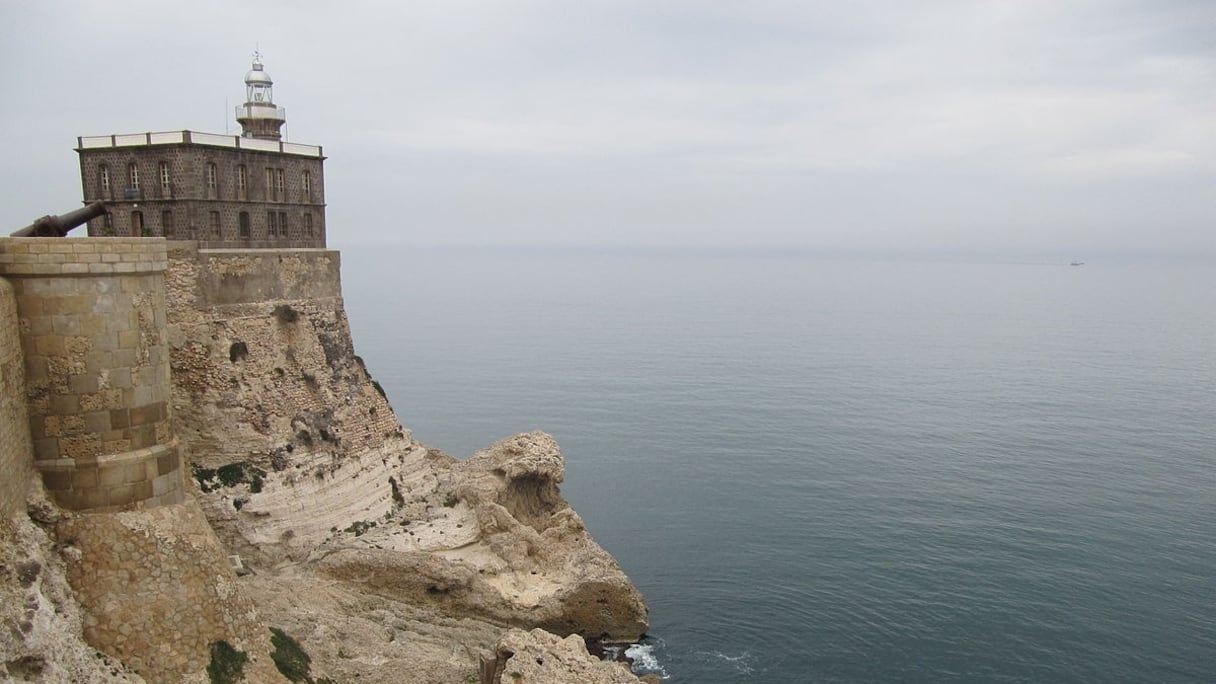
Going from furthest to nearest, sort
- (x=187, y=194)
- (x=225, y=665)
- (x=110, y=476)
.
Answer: (x=187, y=194)
(x=225, y=665)
(x=110, y=476)

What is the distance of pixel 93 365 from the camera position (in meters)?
15.3

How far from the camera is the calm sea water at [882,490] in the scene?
3023cm

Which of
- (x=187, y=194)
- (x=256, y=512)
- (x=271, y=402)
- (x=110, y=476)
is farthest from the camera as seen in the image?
(x=187, y=194)

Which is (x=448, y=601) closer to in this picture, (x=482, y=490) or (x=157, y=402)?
(x=482, y=490)

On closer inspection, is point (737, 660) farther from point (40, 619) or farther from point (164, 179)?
point (164, 179)

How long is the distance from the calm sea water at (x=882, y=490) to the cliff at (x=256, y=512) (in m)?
6.43

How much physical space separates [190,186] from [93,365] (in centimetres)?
1717

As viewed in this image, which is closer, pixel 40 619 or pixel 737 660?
pixel 40 619

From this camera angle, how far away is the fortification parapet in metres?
14.8

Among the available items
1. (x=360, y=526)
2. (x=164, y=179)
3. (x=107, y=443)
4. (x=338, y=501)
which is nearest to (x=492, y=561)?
(x=360, y=526)

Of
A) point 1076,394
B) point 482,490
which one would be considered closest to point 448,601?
point 482,490

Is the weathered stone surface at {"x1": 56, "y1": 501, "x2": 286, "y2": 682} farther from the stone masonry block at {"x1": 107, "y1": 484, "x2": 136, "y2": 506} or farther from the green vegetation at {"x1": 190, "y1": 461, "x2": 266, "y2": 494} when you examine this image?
the green vegetation at {"x1": 190, "y1": 461, "x2": 266, "y2": 494}

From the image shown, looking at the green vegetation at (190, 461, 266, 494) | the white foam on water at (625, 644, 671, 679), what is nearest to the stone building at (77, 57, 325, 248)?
the green vegetation at (190, 461, 266, 494)

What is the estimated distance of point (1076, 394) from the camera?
235 feet
